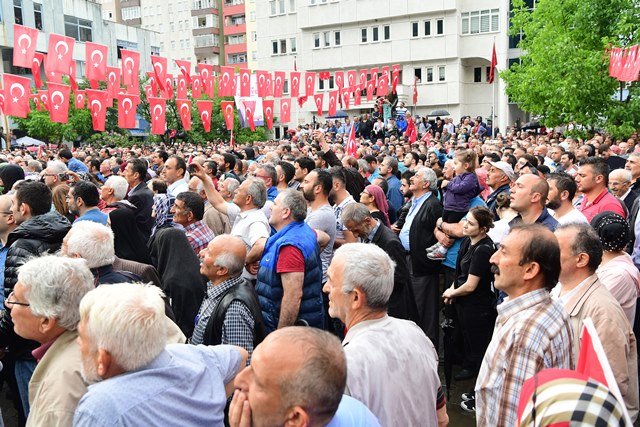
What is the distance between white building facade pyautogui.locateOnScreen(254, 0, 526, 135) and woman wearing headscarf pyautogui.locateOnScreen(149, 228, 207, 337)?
39742 mm

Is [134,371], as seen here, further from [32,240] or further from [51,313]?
[32,240]

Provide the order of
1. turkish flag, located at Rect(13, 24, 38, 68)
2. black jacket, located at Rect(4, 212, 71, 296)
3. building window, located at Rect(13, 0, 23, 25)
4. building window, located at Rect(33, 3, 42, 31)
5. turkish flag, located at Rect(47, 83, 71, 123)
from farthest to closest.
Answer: building window, located at Rect(33, 3, 42, 31)
building window, located at Rect(13, 0, 23, 25)
turkish flag, located at Rect(47, 83, 71, 123)
turkish flag, located at Rect(13, 24, 38, 68)
black jacket, located at Rect(4, 212, 71, 296)

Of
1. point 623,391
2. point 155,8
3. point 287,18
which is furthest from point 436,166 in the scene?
point 155,8

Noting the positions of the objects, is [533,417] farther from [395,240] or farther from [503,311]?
[395,240]

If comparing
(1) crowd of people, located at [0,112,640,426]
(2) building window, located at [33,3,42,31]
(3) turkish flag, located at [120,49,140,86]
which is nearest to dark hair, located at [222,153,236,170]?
(1) crowd of people, located at [0,112,640,426]

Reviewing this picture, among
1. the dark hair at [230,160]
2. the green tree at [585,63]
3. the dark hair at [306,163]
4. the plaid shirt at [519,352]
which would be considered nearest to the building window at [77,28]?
the green tree at [585,63]

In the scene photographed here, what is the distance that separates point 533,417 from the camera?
146cm

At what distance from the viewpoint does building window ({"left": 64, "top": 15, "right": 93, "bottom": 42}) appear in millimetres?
46000

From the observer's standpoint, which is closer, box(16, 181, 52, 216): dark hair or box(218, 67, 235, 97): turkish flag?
box(16, 181, 52, 216): dark hair

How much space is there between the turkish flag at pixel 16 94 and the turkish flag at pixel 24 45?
111 cm

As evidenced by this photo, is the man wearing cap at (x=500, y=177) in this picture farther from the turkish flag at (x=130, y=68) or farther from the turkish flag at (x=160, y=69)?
the turkish flag at (x=160, y=69)

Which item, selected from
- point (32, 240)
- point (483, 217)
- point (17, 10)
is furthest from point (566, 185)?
point (17, 10)

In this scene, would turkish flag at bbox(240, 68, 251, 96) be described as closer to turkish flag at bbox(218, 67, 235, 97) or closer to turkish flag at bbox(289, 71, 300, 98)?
turkish flag at bbox(218, 67, 235, 97)

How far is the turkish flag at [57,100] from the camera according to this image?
1498cm
